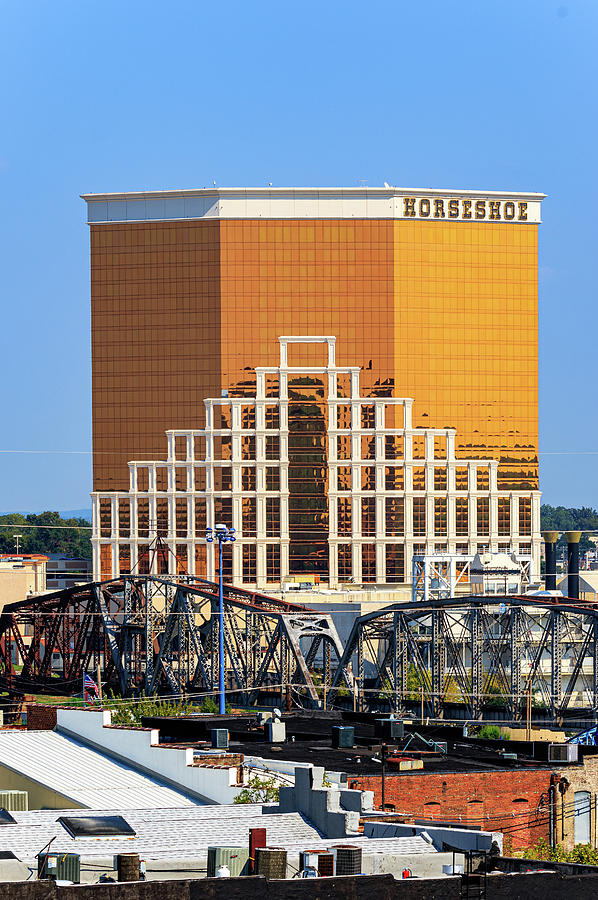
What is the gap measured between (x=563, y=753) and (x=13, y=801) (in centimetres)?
2752

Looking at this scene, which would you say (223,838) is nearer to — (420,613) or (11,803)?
(11,803)

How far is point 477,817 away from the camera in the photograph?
7006 centimetres

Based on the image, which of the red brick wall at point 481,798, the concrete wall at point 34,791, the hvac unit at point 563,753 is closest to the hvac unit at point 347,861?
the concrete wall at point 34,791

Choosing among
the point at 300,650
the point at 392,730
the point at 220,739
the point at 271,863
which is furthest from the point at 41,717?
the point at 300,650

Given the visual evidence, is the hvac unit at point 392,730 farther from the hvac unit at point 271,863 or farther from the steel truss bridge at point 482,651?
the hvac unit at point 271,863

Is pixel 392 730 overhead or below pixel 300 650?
overhead

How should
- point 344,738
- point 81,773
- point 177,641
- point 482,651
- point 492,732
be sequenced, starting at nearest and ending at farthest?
point 81,773
point 344,738
point 492,732
point 482,651
point 177,641

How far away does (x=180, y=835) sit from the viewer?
49.4m

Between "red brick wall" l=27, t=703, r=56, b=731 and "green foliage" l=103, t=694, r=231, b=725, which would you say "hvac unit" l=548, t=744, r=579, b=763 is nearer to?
"red brick wall" l=27, t=703, r=56, b=731

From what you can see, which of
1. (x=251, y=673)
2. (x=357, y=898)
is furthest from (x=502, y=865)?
(x=251, y=673)

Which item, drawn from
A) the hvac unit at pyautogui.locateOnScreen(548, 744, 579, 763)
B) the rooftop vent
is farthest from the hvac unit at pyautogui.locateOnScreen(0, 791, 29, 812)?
the hvac unit at pyautogui.locateOnScreen(548, 744, 579, 763)

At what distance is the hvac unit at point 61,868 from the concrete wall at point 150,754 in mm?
21896

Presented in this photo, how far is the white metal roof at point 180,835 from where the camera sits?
45.9 meters

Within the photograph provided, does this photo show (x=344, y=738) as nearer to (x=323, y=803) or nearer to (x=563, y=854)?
(x=563, y=854)
